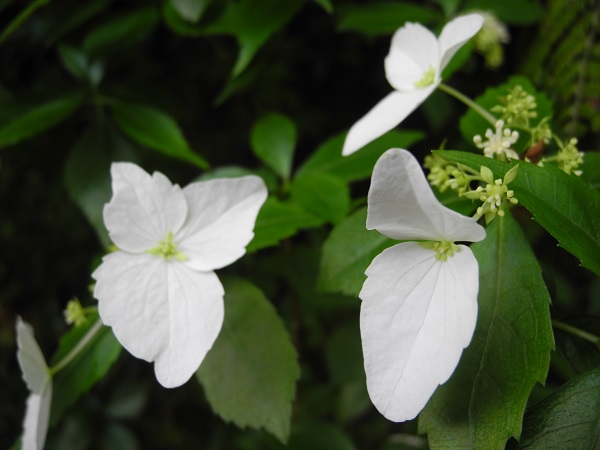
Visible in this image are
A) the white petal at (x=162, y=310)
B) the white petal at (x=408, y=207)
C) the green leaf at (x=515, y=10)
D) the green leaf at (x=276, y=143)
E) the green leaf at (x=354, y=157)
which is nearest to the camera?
the white petal at (x=408, y=207)

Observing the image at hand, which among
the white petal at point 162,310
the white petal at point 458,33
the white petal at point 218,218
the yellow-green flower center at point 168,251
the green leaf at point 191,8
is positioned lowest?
the white petal at point 162,310

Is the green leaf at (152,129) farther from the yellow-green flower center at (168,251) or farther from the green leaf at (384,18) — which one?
the green leaf at (384,18)

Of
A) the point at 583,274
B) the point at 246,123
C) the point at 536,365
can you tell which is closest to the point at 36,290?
the point at 246,123

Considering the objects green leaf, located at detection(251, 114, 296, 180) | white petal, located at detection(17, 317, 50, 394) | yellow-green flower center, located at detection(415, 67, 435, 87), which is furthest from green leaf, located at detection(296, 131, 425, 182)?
white petal, located at detection(17, 317, 50, 394)

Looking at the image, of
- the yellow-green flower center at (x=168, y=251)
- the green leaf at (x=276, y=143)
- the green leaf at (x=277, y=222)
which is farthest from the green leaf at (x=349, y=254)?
the green leaf at (x=276, y=143)

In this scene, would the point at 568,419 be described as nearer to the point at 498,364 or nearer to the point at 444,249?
the point at 498,364

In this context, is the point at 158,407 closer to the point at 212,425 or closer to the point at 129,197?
the point at 212,425

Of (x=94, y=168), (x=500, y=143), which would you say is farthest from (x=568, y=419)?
(x=94, y=168)
